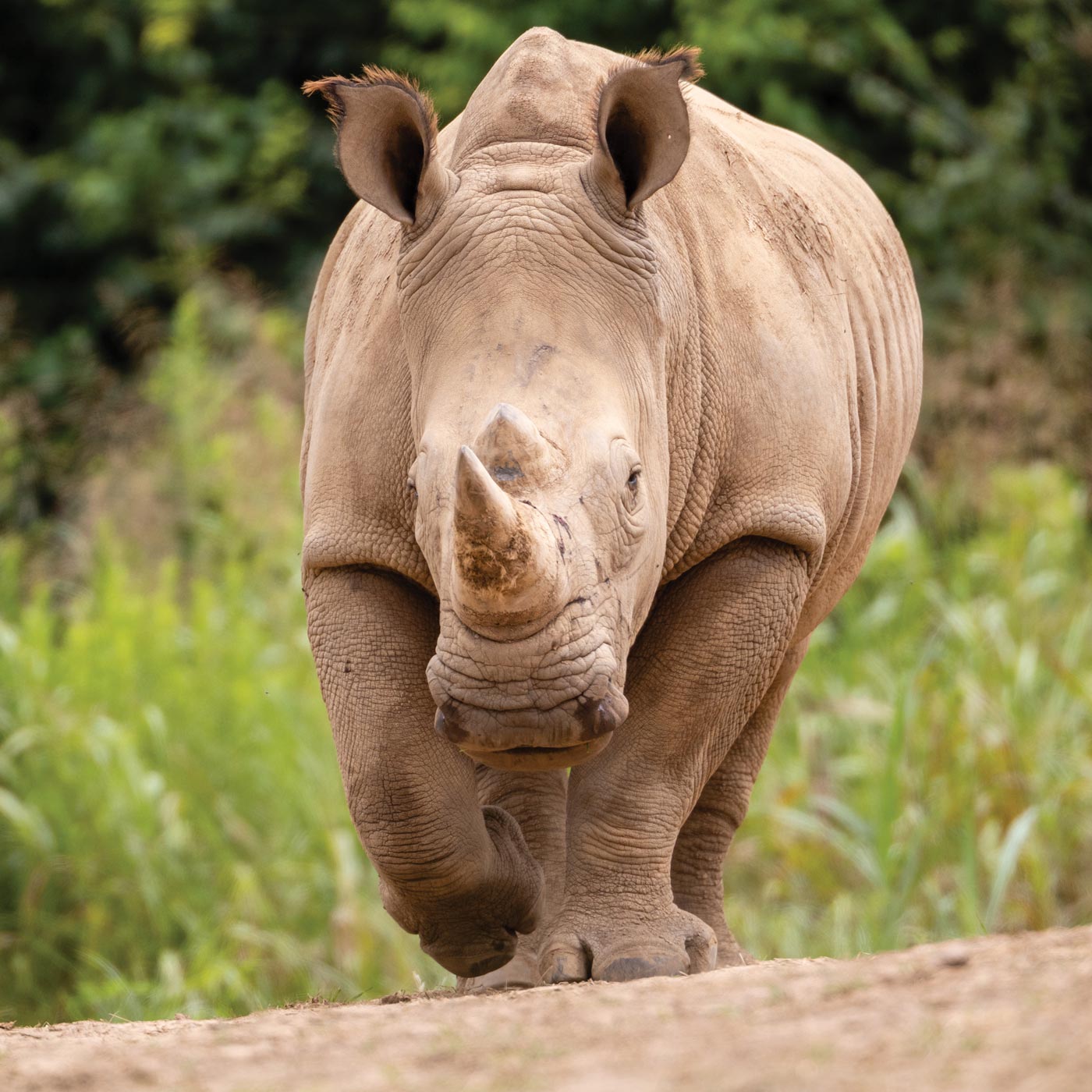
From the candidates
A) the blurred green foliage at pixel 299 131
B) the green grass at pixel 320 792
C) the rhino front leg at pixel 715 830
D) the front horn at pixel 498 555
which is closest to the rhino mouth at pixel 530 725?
the front horn at pixel 498 555

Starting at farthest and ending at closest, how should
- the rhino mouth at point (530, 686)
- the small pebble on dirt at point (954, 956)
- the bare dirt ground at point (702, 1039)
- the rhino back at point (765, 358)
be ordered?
the rhino back at point (765, 358)
the rhino mouth at point (530, 686)
the small pebble on dirt at point (954, 956)
the bare dirt ground at point (702, 1039)

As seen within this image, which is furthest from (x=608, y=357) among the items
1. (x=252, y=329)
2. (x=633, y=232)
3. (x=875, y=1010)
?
(x=252, y=329)

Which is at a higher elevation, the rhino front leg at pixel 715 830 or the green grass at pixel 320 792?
the rhino front leg at pixel 715 830

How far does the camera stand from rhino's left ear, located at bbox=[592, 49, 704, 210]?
3896mm

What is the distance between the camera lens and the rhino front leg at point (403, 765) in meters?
4.07

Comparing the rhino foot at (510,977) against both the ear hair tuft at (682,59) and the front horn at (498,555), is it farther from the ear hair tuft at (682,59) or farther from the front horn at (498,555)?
the ear hair tuft at (682,59)

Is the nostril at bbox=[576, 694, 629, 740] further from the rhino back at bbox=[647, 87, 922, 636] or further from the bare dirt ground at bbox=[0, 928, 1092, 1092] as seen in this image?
the rhino back at bbox=[647, 87, 922, 636]

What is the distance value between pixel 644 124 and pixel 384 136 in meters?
0.51

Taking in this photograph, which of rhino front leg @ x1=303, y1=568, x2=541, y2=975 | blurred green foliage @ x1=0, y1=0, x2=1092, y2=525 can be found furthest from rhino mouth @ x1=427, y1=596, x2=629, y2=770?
blurred green foliage @ x1=0, y1=0, x2=1092, y2=525

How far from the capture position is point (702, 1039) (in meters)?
2.63

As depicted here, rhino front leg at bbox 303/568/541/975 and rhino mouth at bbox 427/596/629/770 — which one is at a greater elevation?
rhino mouth at bbox 427/596/629/770

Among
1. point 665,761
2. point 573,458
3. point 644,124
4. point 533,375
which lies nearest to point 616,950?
point 665,761

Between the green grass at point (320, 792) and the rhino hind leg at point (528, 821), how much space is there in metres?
1.31

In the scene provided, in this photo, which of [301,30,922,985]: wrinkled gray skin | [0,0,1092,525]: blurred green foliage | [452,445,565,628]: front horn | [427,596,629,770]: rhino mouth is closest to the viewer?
[452,445,565,628]: front horn
